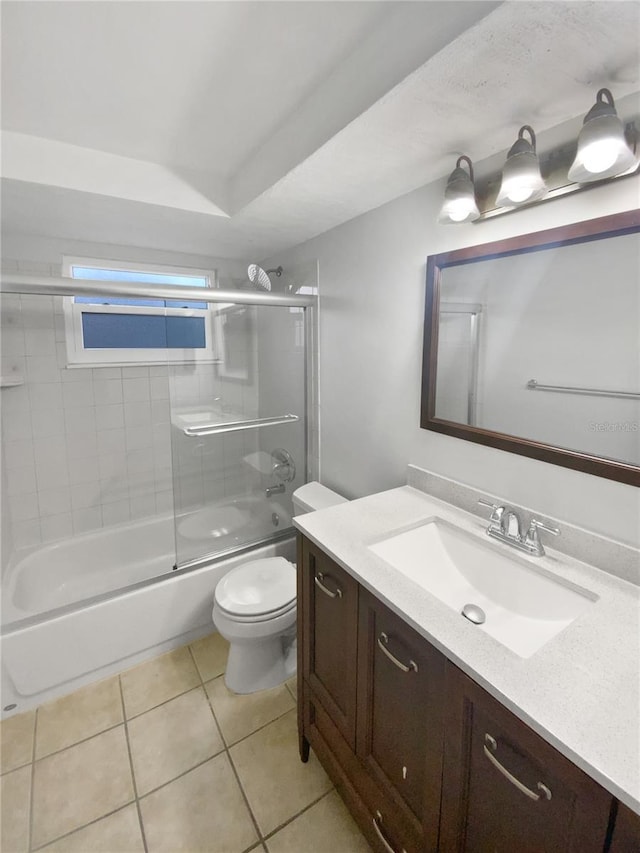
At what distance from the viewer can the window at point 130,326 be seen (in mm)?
2191

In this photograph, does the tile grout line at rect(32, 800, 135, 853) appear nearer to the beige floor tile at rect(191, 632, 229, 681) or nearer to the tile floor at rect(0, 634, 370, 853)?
the tile floor at rect(0, 634, 370, 853)

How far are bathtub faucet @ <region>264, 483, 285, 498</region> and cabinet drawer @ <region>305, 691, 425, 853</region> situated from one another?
1267mm

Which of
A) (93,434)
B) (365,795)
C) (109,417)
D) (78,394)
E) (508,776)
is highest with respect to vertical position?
(78,394)

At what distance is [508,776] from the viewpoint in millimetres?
697

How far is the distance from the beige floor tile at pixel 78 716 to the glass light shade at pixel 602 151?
251 cm

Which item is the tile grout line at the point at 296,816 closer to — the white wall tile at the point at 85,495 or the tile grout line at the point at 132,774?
the tile grout line at the point at 132,774

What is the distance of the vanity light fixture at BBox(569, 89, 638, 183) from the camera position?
34.1 inches

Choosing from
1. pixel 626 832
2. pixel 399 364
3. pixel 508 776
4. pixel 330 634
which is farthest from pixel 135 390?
pixel 626 832

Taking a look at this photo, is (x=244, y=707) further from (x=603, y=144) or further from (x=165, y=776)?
(x=603, y=144)

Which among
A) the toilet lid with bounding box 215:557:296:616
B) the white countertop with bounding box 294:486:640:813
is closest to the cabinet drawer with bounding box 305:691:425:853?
the toilet lid with bounding box 215:557:296:616

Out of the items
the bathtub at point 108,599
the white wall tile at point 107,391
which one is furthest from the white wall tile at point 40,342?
the bathtub at point 108,599

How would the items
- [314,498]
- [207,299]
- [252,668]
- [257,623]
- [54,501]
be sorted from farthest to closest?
[54,501]
[314,498]
[207,299]
[252,668]
[257,623]

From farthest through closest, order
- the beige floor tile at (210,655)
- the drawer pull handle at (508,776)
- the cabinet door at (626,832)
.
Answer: the beige floor tile at (210,655), the drawer pull handle at (508,776), the cabinet door at (626,832)

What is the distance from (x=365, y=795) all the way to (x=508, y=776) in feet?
2.13
